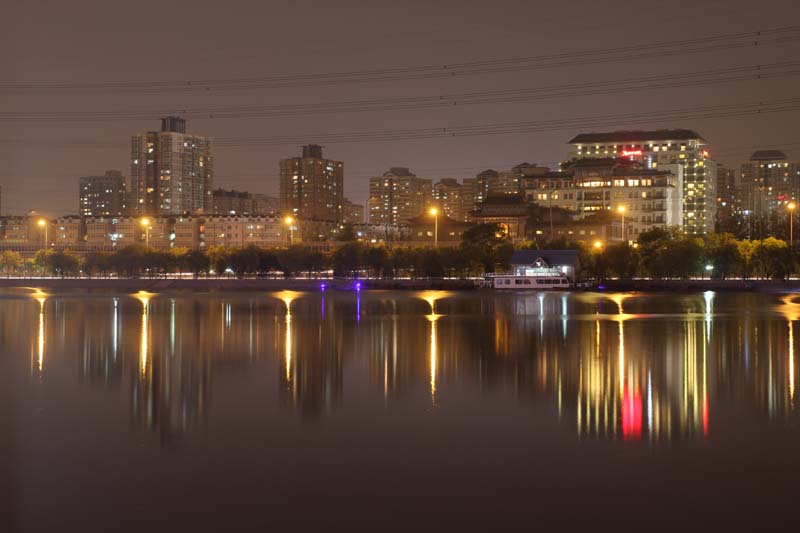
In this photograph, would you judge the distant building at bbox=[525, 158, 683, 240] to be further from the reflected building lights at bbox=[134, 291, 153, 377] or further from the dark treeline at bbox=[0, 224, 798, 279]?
the reflected building lights at bbox=[134, 291, 153, 377]

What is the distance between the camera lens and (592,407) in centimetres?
1697

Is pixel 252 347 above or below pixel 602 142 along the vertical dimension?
below

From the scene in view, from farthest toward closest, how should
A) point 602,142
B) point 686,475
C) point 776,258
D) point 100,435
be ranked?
point 602,142, point 776,258, point 100,435, point 686,475

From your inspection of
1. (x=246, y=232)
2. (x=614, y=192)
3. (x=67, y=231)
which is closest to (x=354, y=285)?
(x=614, y=192)

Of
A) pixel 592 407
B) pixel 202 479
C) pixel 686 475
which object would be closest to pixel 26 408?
pixel 202 479

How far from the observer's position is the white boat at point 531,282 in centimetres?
7700

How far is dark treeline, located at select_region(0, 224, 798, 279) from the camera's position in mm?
79000

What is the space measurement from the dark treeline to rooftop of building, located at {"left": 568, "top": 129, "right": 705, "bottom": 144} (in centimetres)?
5023

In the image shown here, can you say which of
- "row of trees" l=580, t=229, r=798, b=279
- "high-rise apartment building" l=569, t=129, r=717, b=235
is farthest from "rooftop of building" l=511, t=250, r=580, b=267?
"high-rise apartment building" l=569, t=129, r=717, b=235

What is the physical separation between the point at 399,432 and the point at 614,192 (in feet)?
398

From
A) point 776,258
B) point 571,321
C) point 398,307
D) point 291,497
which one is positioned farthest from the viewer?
point 776,258

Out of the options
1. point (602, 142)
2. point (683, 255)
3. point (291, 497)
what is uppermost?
point (602, 142)

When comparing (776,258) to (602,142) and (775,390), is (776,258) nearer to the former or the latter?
(775,390)

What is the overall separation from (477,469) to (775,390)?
8892 millimetres
